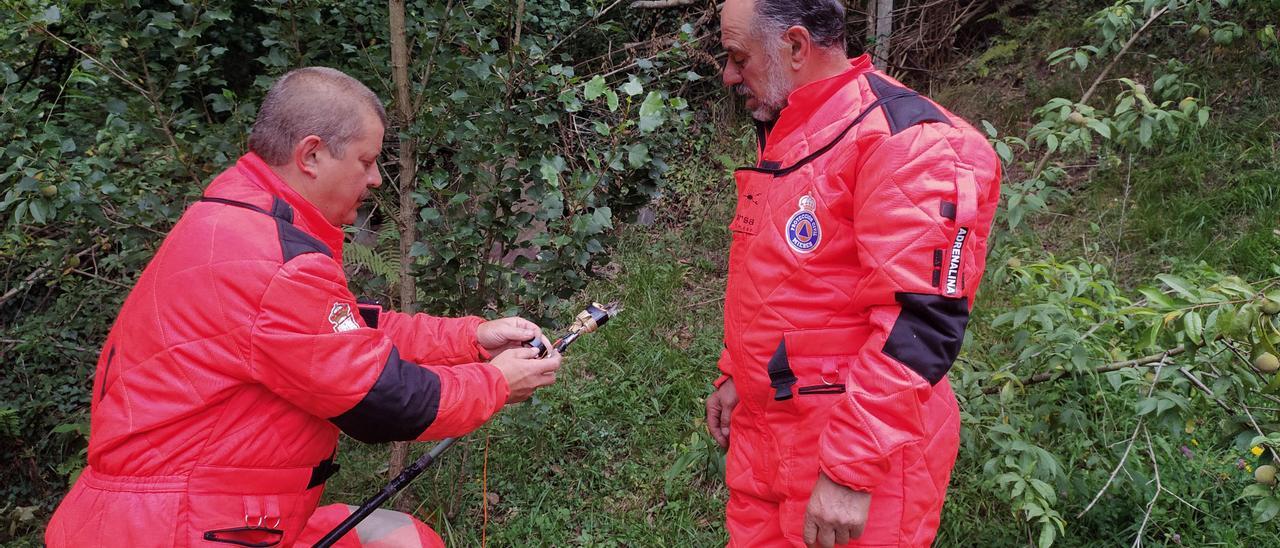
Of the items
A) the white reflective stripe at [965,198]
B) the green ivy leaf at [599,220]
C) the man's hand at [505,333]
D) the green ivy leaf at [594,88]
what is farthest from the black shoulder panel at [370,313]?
the white reflective stripe at [965,198]

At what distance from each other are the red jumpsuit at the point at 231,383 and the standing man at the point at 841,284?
856mm

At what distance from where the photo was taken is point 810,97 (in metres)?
2.06

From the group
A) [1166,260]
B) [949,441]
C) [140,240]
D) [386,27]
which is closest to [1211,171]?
[1166,260]

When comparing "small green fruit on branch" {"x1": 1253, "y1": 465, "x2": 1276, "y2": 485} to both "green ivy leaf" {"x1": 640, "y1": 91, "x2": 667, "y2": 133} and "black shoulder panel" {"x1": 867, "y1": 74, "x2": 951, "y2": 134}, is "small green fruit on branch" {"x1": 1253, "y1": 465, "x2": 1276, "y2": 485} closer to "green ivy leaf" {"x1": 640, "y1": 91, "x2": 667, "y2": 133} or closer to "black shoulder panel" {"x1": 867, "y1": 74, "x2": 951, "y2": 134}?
"black shoulder panel" {"x1": 867, "y1": 74, "x2": 951, "y2": 134}

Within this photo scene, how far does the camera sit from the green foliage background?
2.77 meters

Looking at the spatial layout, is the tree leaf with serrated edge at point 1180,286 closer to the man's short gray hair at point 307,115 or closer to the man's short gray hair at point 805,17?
the man's short gray hair at point 805,17

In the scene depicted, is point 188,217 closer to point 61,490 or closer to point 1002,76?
point 61,490

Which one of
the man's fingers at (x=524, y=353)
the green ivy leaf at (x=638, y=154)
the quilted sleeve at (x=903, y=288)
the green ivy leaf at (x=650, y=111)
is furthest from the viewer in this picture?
the green ivy leaf at (x=638, y=154)

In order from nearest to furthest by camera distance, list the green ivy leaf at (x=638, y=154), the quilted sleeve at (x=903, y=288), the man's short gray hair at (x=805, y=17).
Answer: the quilted sleeve at (x=903, y=288), the man's short gray hair at (x=805, y=17), the green ivy leaf at (x=638, y=154)

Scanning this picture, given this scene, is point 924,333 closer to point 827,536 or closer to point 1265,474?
point 827,536

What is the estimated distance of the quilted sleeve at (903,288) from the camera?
5.75 ft

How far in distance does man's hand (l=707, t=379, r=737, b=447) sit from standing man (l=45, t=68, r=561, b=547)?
782 mm

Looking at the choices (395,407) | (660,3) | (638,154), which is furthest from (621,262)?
(395,407)

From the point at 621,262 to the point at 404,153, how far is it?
8.38ft
